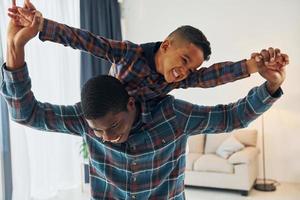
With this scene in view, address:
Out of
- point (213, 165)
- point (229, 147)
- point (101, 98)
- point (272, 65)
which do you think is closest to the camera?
point (101, 98)

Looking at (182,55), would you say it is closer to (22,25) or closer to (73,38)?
(73,38)

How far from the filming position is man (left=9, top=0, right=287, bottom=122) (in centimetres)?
102

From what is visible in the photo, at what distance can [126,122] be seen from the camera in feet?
2.96

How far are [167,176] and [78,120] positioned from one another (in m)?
0.28

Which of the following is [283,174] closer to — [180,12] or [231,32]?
[231,32]

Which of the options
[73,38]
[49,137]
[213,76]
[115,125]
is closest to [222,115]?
[213,76]

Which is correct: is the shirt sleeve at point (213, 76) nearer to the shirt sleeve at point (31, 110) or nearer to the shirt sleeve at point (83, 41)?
the shirt sleeve at point (83, 41)

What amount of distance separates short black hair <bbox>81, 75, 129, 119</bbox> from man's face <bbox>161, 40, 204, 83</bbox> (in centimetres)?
22

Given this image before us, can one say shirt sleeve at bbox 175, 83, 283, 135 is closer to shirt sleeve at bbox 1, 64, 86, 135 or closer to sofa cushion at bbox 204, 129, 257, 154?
shirt sleeve at bbox 1, 64, 86, 135

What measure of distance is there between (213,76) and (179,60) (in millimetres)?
128

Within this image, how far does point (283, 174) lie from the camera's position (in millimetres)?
4699

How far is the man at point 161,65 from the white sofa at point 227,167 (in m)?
3.11

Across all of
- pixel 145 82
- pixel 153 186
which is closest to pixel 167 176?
pixel 153 186

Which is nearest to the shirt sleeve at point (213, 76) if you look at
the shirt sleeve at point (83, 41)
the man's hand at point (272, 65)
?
the man's hand at point (272, 65)
